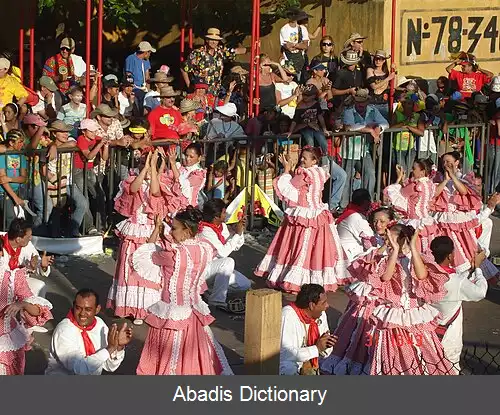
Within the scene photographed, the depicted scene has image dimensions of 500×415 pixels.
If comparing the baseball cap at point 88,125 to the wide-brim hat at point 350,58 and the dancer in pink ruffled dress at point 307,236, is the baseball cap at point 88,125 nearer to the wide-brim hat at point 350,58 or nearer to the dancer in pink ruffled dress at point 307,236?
the dancer in pink ruffled dress at point 307,236

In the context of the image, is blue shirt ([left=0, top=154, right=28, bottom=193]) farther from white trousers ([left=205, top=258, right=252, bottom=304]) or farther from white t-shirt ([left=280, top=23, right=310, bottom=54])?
white t-shirt ([left=280, top=23, right=310, bottom=54])

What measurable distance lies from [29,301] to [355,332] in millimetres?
2530

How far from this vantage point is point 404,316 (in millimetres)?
10625

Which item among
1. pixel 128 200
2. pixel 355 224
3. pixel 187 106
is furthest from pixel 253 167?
pixel 128 200

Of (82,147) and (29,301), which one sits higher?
(82,147)

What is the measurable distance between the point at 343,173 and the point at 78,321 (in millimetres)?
7344

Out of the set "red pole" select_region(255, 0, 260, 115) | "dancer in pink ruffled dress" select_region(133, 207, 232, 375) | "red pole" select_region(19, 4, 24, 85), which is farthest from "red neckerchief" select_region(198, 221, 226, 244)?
"red pole" select_region(19, 4, 24, 85)

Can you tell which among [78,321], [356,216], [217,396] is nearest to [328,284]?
[356,216]

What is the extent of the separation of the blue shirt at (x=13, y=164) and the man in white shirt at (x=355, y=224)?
10.6 feet

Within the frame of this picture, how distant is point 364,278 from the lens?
35.3ft

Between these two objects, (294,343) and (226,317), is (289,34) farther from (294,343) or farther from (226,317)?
(294,343)

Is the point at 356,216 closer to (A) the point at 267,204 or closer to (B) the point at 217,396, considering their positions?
(A) the point at 267,204

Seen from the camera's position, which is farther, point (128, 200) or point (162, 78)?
point (162, 78)

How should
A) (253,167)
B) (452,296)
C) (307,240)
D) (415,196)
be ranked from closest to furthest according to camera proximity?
(452,296) → (415,196) → (307,240) → (253,167)
